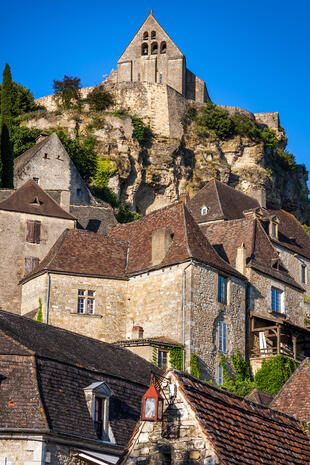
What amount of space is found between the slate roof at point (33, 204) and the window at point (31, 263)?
2636 millimetres

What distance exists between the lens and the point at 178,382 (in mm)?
13578

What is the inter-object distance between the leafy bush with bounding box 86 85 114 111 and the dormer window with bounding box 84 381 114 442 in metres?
50.3

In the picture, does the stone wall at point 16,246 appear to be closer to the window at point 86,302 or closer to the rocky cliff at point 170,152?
the window at point 86,302

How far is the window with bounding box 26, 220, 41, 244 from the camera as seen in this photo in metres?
46.1

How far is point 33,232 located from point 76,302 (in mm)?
6736

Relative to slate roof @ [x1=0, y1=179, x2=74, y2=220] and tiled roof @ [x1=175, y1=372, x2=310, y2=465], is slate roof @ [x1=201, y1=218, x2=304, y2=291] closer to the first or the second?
slate roof @ [x1=0, y1=179, x2=74, y2=220]

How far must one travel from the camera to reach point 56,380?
2248 centimetres

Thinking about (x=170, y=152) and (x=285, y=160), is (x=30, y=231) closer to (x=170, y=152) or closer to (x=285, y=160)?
(x=170, y=152)

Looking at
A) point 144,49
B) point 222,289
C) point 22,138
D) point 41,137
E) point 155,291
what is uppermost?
point 144,49

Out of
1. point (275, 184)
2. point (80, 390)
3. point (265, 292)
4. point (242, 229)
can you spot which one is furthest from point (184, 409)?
point (275, 184)

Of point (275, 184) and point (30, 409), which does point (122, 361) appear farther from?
point (275, 184)

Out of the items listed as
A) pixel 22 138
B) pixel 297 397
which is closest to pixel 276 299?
pixel 297 397

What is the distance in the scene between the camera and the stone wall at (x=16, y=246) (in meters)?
44.8

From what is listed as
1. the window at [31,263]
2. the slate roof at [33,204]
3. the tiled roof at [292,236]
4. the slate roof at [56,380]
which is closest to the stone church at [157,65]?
the tiled roof at [292,236]
